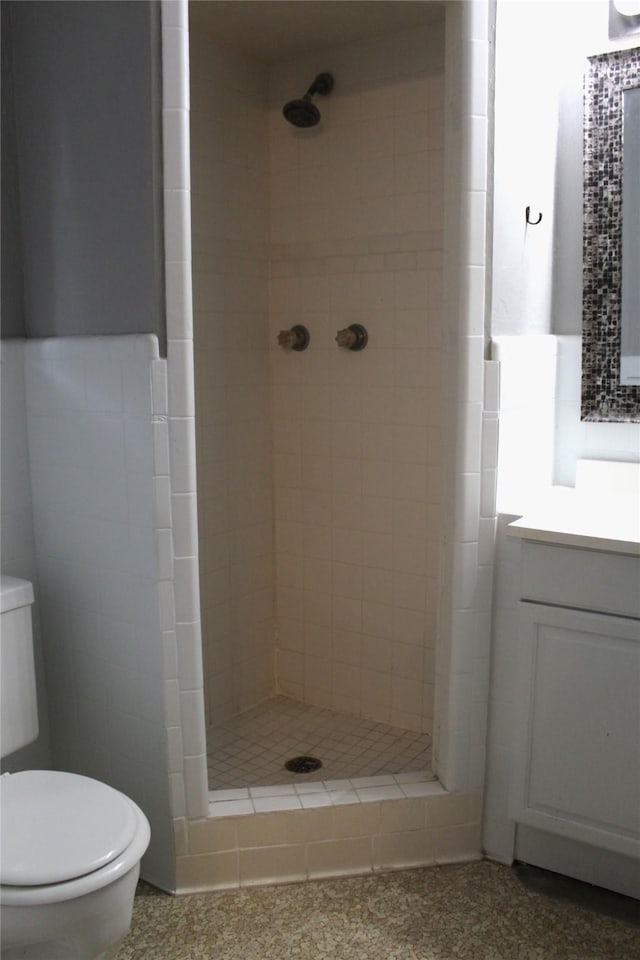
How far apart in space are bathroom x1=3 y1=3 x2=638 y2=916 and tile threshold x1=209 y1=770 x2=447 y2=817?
16 mm

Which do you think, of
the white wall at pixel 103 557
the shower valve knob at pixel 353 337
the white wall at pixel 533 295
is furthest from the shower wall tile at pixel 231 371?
the white wall at pixel 533 295

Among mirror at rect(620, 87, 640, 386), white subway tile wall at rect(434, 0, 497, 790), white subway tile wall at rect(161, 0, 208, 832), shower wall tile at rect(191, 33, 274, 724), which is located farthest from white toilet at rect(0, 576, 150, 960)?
mirror at rect(620, 87, 640, 386)

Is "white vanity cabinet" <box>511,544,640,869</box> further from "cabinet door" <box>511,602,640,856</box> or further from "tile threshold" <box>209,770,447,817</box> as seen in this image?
"tile threshold" <box>209,770,447,817</box>

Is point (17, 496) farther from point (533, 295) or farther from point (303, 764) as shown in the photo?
point (533, 295)

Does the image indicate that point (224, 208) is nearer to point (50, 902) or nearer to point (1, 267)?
point (1, 267)

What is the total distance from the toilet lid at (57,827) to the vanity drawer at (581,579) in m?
1.00

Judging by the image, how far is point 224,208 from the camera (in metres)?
2.69

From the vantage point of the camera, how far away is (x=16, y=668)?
78.5 inches

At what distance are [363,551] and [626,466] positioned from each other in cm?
91

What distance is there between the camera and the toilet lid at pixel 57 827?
5.13 feet

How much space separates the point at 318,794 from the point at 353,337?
4.34 feet

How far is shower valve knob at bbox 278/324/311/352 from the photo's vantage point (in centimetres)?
281

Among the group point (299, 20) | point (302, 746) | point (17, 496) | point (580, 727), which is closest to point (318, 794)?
point (302, 746)

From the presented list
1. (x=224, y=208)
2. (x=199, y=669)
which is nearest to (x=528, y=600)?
(x=199, y=669)
